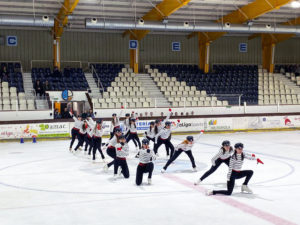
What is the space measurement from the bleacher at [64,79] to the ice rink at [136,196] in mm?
13664

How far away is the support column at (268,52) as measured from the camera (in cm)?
3848

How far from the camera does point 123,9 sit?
98.2 feet

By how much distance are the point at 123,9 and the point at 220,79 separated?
1103 cm

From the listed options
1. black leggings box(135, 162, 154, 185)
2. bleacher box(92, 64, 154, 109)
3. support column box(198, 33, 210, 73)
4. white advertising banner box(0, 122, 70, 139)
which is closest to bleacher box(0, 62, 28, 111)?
white advertising banner box(0, 122, 70, 139)

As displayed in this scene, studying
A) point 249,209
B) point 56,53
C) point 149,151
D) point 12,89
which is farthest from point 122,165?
point 56,53

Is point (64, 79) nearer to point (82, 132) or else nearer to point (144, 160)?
point (82, 132)

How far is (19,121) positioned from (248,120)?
15.5 meters

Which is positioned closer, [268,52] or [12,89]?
[12,89]

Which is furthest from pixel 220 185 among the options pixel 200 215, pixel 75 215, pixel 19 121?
pixel 19 121

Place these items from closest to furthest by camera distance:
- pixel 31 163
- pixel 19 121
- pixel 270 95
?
pixel 31 163
pixel 19 121
pixel 270 95

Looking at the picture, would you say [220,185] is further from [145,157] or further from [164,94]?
[164,94]

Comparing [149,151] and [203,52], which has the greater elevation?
[203,52]

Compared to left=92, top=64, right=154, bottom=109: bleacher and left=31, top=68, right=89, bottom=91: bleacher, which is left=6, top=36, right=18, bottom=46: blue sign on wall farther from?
left=92, top=64, right=154, bottom=109: bleacher

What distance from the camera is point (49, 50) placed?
34.2m
